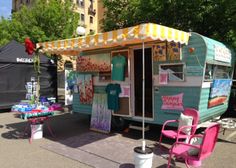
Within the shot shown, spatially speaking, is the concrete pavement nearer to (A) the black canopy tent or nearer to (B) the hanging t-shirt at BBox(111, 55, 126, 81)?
(B) the hanging t-shirt at BBox(111, 55, 126, 81)

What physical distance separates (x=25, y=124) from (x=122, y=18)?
256 inches

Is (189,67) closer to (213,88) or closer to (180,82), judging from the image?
(180,82)

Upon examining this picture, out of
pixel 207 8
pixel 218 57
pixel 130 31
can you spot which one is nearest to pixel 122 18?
pixel 207 8

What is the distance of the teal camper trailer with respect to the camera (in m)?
5.94

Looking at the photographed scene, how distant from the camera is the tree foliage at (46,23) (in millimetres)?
17234

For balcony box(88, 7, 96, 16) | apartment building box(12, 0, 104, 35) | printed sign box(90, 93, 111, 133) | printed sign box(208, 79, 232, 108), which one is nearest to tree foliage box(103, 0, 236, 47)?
printed sign box(208, 79, 232, 108)

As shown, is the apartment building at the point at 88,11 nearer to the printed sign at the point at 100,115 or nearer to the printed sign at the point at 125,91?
the printed sign at the point at 100,115

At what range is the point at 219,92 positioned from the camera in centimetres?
722

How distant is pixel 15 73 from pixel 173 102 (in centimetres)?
875

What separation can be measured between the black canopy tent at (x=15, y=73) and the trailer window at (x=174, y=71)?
Answer: 27.5 feet

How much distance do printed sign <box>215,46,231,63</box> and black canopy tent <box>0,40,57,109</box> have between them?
29.9 ft

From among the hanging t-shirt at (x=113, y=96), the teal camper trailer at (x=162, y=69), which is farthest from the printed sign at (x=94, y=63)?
the hanging t-shirt at (x=113, y=96)

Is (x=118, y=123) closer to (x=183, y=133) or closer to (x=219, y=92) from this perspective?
(x=183, y=133)

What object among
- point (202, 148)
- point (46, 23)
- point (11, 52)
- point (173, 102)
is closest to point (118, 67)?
point (173, 102)
